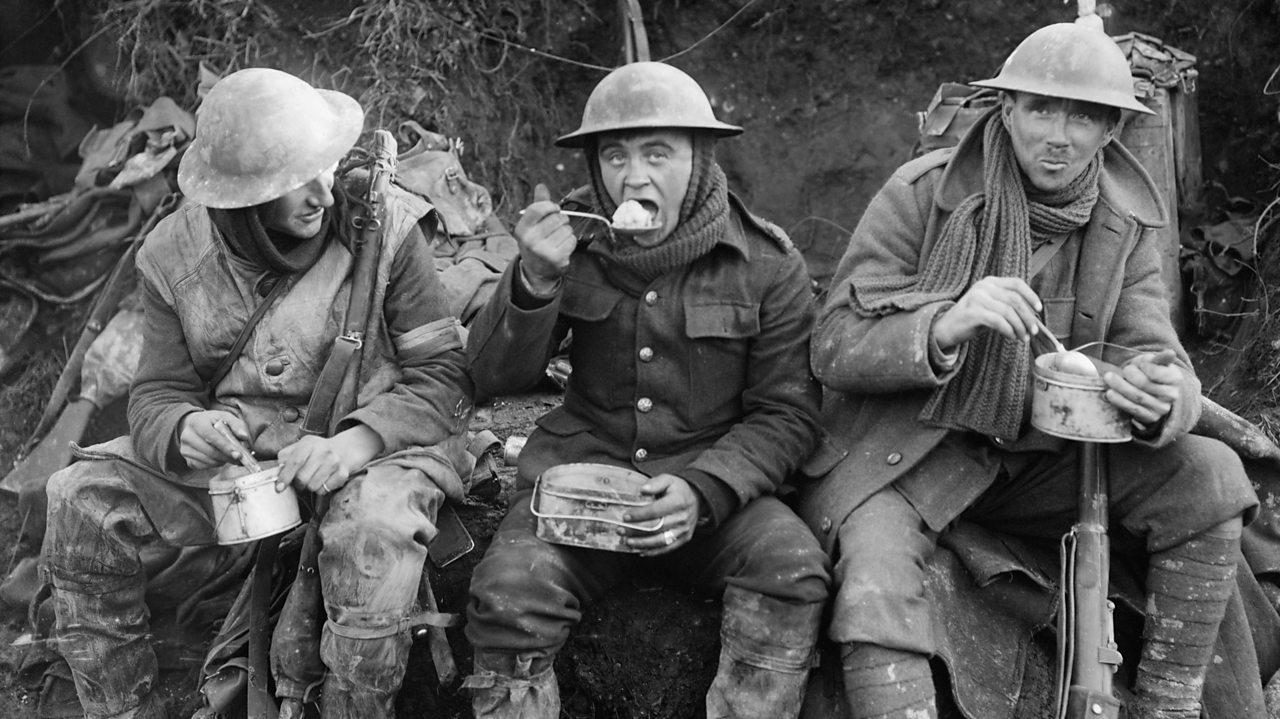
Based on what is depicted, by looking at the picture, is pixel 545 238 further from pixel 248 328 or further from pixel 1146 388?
pixel 1146 388

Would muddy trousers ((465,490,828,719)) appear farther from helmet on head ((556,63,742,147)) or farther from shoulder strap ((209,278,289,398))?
helmet on head ((556,63,742,147))

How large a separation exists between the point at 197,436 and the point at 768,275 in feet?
5.17

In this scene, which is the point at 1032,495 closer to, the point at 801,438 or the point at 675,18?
the point at 801,438

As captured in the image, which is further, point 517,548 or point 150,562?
point 150,562

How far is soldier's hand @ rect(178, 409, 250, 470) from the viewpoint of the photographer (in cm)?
356

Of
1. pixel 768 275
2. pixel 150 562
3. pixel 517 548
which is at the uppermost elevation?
pixel 768 275

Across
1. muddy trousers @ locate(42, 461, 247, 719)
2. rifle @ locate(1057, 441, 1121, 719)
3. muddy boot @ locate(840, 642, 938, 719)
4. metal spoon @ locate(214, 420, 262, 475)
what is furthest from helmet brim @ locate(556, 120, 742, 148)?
muddy trousers @ locate(42, 461, 247, 719)

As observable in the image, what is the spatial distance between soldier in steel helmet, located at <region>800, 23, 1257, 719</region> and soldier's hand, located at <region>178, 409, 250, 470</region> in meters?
1.55

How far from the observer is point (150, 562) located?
3893 millimetres

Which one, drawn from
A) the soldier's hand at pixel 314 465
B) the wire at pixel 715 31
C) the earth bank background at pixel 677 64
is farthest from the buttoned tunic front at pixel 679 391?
the wire at pixel 715 31

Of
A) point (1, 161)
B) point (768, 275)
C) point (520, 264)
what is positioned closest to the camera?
point (520, 264)

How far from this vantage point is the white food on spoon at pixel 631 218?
3.54m

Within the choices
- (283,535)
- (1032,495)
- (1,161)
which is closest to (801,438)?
(1032,495)

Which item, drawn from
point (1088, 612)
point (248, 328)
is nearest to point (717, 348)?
point (1088, 612)
